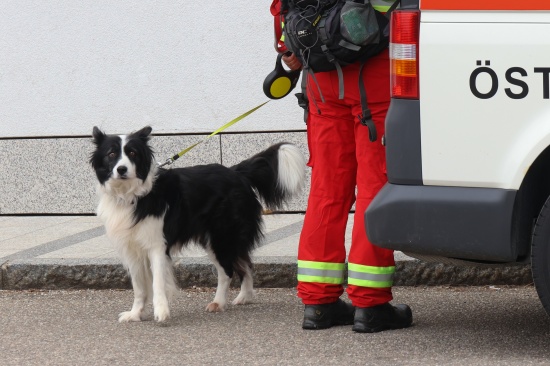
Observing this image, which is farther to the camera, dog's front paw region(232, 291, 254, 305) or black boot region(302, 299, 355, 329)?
dog's front paw region(232, 291, 254, 305)

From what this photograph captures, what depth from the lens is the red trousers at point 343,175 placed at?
4.86 metres

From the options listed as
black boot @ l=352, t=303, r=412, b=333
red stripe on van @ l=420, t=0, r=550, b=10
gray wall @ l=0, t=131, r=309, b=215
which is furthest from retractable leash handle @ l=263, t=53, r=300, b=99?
gray wall @ l=0, t=131, r=309, b=215

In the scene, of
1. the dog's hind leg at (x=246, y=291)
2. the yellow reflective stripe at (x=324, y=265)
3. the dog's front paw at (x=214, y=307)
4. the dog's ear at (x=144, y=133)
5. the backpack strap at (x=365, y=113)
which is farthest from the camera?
the dog's hind leg at (x=246, y=291)

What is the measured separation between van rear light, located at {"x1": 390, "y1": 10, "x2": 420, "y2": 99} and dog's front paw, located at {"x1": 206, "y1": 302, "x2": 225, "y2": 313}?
6.48 ft

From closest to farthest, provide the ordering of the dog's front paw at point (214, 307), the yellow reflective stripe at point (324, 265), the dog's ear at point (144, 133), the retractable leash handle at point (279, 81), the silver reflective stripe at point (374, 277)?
the silver reflective stripe at point (374, 277)
the yellow reflective stripe at point (324, 265)
the retractable leash handle at point (279, 81)
the dog's ear at point (144, 133)
the dog's front paw at point (214, 307)

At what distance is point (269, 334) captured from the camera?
510cm

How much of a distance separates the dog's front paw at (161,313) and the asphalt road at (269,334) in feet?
0.15

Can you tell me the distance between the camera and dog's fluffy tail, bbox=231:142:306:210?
6043 millimetres

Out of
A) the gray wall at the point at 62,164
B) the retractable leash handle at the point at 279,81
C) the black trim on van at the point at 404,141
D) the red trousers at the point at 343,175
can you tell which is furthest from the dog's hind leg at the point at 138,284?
the gray wall at the point at 62,164

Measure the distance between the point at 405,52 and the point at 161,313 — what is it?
1.99m

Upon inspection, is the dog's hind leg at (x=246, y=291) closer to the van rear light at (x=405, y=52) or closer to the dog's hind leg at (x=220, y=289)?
the dog's hind leg at (x=220, y=289)

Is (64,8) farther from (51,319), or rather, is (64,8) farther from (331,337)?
(331,337)

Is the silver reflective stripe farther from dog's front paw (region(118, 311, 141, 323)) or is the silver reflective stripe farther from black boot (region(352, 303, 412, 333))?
dog's front paw (region(118, 311, 141, 323))

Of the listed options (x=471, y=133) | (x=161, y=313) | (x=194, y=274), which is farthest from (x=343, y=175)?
(x=194, y=274)
